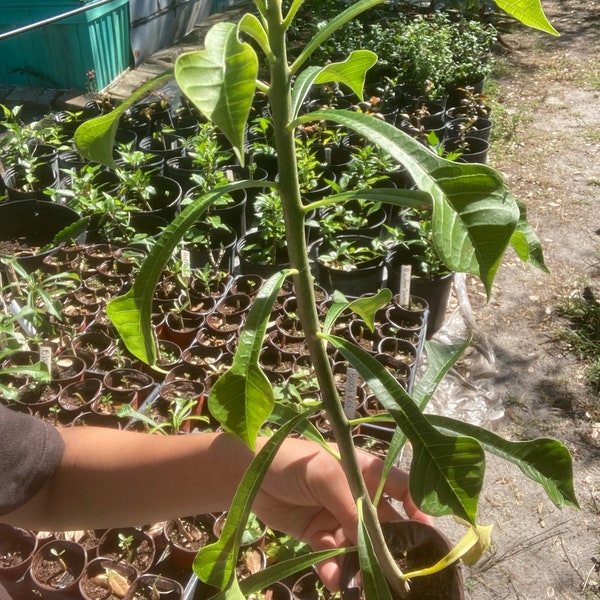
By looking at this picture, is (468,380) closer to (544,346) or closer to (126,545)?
(544,346)

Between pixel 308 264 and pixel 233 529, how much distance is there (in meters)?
0.40

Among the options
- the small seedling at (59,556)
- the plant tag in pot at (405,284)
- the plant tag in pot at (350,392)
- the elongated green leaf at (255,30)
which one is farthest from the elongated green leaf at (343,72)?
the plant tag in pot at (405,284)

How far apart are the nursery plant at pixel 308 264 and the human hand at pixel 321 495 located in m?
0.19

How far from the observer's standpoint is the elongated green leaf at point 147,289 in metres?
0.77

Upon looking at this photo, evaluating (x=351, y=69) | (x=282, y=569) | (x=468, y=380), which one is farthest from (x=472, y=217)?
(x=468, y=380)

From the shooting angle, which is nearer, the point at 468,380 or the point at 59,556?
the point at 59,556

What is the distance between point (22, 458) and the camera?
128cm

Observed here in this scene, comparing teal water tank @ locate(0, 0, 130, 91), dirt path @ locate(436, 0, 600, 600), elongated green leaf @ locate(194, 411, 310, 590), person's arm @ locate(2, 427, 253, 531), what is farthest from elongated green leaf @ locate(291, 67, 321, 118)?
teal water tank @ locate(0, 0, 130, 91)

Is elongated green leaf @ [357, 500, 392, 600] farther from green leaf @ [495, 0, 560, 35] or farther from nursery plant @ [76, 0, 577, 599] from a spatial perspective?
green leaf @ [495, 0, 560, 35]

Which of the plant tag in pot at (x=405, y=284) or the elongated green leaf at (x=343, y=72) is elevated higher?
the elongated green leaf at (x=343, y=72)

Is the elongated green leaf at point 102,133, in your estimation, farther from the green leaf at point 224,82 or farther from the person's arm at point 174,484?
the person's arm at point 174,484

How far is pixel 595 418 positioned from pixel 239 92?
3026 millimetres

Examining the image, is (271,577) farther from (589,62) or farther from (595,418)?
(589,62)

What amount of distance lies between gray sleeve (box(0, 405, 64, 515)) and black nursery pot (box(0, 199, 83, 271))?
8.76 feet
